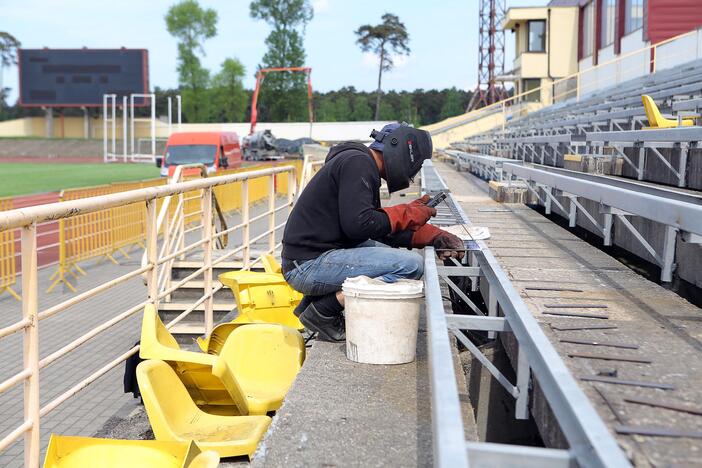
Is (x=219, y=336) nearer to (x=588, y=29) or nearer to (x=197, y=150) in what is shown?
(x=197, y=150)

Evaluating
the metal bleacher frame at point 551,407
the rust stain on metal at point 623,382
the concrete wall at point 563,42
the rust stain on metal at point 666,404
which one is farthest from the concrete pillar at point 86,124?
the rust stain on metal at point 666,404

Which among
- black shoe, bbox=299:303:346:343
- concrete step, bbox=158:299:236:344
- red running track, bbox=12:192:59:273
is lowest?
red running track, bbox=12:192:59:273

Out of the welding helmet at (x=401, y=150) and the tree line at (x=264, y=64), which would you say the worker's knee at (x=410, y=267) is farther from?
the tree line at (x=264, y=64)

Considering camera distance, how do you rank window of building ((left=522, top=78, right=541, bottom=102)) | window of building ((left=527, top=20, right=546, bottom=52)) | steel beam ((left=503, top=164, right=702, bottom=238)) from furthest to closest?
window of building ((left=522, top=78, right=541, bottom=102)) → window of building ((left=527, top=20, right=546, bottom=52)) → steel beam ((left=503, top=164, right=702, bottom=238))

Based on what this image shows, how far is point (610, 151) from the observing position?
1098cm

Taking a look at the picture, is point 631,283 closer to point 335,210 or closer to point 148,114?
point 335,210

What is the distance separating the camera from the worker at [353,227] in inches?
177

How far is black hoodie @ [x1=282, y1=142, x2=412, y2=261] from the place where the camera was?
4473 millimetres

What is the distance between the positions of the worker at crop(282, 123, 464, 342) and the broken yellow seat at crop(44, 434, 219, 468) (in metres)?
1.63

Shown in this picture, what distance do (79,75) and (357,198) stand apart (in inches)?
3056

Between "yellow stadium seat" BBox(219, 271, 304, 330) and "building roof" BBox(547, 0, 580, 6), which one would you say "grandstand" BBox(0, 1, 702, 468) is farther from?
"building roof" BBox(547, 0, 580, 6)

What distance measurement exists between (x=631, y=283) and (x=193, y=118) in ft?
279

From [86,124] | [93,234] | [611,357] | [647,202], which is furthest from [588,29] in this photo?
[86,124]

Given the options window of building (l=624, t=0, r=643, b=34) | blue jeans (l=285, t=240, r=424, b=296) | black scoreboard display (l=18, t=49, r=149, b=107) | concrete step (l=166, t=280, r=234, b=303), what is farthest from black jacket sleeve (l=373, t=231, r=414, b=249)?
black scoreboard display (l=18, t=49, r=149, b=107)
